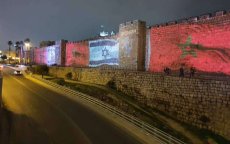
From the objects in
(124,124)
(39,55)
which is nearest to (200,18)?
(124,124)

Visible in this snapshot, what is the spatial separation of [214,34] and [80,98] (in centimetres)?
1396

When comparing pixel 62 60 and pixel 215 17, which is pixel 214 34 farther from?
pixel 62 60

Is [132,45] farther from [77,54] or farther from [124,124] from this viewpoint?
[124,124]

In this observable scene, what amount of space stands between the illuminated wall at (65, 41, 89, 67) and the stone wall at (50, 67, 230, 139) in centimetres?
1512

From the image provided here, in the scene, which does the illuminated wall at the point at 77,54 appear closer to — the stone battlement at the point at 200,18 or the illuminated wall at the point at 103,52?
the illuminated wall at the point at 103,52

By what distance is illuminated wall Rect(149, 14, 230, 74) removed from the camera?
28219 mm

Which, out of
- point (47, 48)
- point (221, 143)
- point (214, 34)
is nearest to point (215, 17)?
point (214, 34)

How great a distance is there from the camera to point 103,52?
47.3m

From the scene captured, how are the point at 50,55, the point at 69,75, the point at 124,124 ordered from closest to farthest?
1. the point at 124,124
2. the point at 69,75
3. the point at 50,55

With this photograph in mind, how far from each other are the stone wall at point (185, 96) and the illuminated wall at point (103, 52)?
511 centimetres

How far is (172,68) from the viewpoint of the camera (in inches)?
1344

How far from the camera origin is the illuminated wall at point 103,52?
44531 mm

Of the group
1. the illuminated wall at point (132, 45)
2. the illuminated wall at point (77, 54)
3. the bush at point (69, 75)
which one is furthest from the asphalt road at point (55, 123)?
the illuminated wall at point (77, 54)

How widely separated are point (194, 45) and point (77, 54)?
29.9 meters
